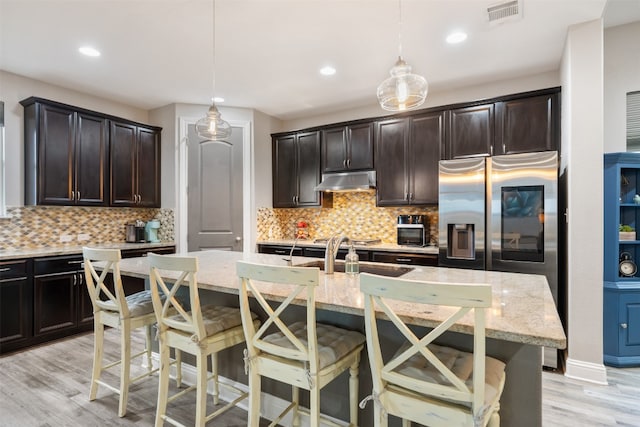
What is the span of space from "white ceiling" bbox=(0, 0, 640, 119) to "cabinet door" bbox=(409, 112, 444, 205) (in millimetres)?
483

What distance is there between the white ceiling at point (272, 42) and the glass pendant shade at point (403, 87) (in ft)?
2.46

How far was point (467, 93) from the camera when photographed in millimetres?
4047

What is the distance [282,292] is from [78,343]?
304 cm

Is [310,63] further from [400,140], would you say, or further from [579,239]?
[579,239]

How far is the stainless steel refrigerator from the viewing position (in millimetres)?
2943

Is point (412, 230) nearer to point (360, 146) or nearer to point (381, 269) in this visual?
point (360, 146)

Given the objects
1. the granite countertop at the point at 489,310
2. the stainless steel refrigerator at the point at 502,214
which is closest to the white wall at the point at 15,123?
the granite countertop at the point at 489,310

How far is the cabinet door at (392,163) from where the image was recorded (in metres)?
4.10

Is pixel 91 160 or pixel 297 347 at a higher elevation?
pixel 91 160

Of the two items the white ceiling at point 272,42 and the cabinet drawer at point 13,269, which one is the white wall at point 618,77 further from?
the cabinet drawer at point 13,269

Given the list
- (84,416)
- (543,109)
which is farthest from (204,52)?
(543,109)

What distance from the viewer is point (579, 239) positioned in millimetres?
2709

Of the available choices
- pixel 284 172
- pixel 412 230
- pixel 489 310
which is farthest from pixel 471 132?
pixel 489 310

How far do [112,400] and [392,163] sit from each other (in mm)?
3549
